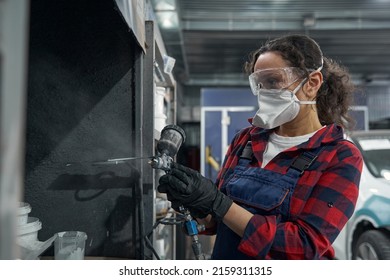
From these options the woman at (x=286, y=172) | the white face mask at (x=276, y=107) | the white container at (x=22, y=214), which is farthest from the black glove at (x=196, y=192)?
the white container at (x=22, y=214)

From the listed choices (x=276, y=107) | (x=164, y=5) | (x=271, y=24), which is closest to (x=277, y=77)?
(x=276, y=107)

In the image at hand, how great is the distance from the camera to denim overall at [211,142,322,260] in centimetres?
84

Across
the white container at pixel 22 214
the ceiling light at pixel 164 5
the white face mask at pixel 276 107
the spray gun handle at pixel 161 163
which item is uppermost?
the ceiling light at pixel 164 5

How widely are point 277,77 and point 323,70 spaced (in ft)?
0.57

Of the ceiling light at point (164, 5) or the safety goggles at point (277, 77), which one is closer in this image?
the safety goggles at point (277, 77)

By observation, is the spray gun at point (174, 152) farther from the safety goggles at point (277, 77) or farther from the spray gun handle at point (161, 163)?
the safety goggles at point (277, 77)

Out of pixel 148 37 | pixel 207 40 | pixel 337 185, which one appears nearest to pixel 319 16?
pixel 207 40

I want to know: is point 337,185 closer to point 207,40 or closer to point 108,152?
point 108,152

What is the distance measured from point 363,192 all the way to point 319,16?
2.15 meters

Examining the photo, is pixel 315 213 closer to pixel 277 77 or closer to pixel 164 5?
pixel 277 77

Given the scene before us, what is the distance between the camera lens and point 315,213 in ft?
2.56

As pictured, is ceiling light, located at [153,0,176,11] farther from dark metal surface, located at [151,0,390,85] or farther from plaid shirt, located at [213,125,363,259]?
plaid shirt, located at [213,125,363,259]

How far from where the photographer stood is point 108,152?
1.05 m

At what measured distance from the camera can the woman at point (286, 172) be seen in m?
0.79
